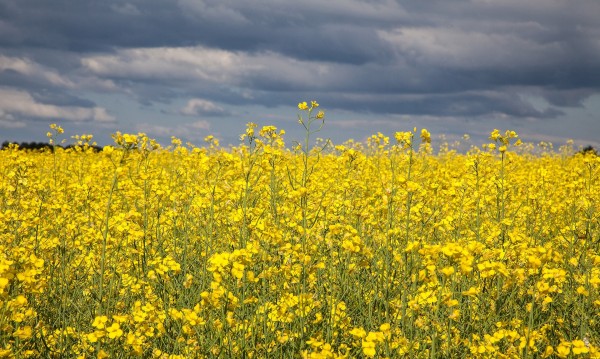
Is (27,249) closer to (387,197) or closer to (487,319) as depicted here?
(387,197)

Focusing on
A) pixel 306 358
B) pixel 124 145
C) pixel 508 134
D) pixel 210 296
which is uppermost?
pixel 508 134

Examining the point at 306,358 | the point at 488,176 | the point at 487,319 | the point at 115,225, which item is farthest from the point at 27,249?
the point at 488,176

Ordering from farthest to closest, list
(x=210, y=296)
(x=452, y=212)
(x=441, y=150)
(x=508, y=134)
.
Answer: (x=441, y=150)
(x=452, y=212)
(x=508, y=134)
(x=210, y=296)

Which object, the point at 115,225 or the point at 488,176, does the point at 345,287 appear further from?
the point at 488,176

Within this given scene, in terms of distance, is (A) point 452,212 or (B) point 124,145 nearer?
(B) point 124,145

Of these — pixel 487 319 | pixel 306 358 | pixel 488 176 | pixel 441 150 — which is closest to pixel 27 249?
pixel 306 358

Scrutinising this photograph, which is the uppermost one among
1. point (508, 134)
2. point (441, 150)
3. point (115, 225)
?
point (441, 150)

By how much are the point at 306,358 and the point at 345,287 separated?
1126 mm

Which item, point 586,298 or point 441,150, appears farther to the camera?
point 441,150

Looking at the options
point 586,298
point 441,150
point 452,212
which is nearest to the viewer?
point 586,298

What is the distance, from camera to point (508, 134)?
564 centimetres

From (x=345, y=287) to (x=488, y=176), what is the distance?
386cm

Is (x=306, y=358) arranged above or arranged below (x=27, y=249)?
below

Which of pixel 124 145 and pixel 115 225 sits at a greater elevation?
pixel 124 145
